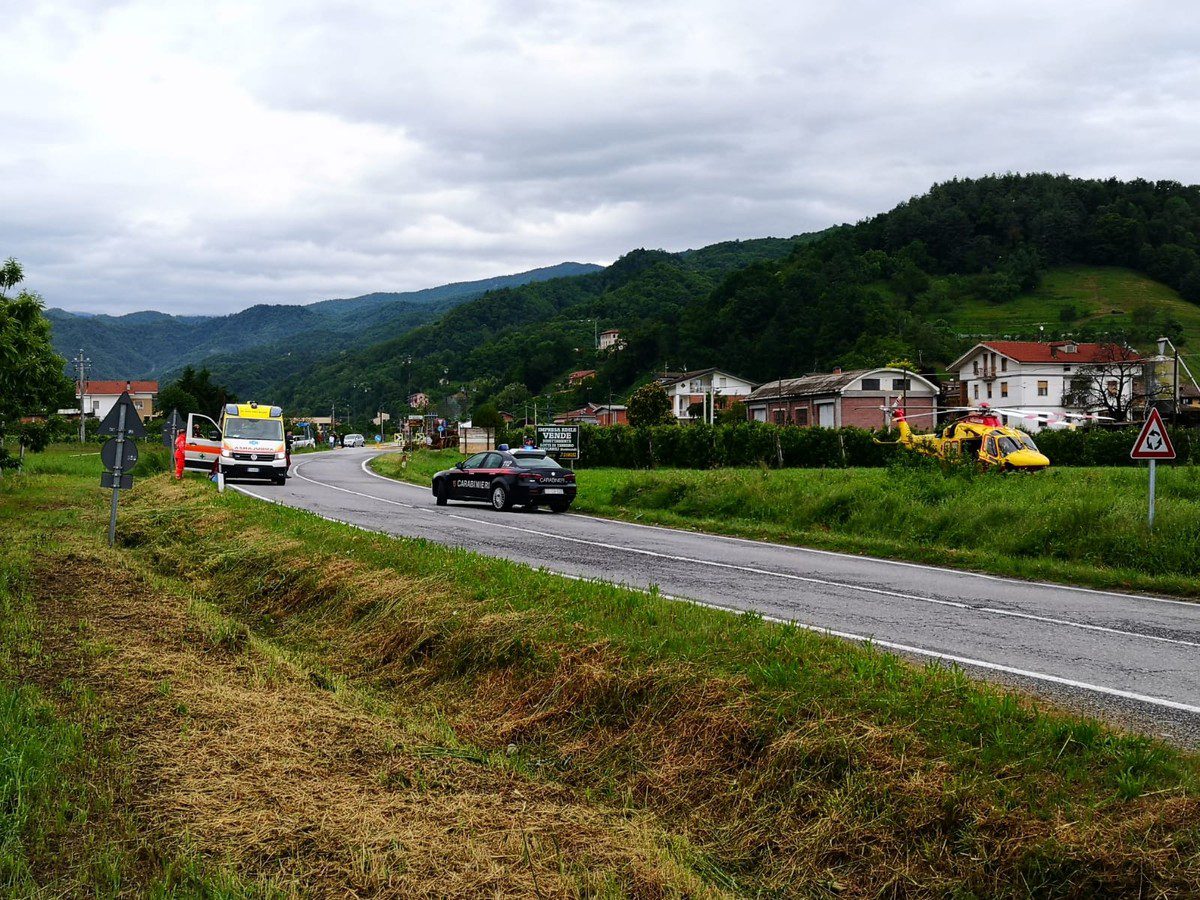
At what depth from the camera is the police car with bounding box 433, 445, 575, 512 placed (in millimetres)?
25328

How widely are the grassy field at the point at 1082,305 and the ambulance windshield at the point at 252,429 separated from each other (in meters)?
96.4

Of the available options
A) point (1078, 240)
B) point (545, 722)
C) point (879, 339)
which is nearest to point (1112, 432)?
point (545, 722)

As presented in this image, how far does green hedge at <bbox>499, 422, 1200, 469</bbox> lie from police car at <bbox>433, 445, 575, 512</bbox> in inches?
472

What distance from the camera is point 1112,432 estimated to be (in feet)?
127

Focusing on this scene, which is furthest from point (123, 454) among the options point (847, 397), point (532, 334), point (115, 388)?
point (115, 388)

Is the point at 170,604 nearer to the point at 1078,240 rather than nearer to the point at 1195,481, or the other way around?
the point at 1195,481

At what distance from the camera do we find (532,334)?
157750mm

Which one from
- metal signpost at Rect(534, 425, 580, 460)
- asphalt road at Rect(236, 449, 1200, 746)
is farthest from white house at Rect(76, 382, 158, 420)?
asphalt road at Rect(236, 449, 1200, 746)

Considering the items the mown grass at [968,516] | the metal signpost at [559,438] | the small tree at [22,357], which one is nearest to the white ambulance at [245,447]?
the small tree at [22,357]

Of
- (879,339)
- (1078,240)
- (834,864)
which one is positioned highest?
(1078,240)

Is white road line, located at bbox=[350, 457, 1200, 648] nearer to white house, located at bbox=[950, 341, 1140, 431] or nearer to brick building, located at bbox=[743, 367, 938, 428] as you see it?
brick building, located at bbox=[743, 367, 938, 428]

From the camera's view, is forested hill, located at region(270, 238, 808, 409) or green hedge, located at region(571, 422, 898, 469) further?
forested hill, located at region(270, 238, 808, 409)

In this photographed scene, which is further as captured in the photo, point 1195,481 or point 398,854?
point 1195,481

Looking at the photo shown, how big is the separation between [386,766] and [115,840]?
144 cm
